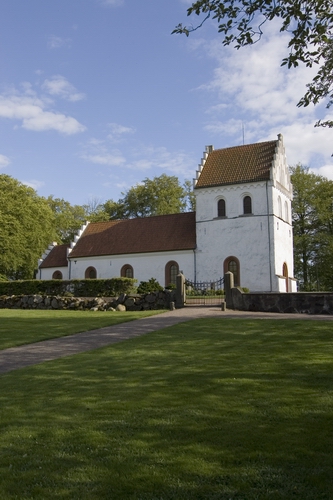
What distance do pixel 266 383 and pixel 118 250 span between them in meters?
32.7

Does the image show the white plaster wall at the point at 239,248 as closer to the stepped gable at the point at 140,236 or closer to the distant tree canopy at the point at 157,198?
the stepped gable at the point at 140,236

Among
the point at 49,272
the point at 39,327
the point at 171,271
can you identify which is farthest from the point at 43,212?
the point at 39,327

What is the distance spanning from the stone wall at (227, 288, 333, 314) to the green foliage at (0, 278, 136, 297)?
9.37 metres

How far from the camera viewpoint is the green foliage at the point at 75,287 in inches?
1126

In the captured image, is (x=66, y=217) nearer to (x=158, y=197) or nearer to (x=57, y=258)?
(x=158, y=197)

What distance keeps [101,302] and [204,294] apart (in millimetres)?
7175

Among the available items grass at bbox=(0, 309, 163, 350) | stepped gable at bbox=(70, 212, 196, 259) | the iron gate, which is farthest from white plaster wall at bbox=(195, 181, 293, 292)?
grass at bbox=(0, 309, 163, 350)

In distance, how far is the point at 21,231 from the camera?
150 feet

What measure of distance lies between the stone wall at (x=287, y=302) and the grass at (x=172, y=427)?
10.1 m

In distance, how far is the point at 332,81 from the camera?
977 centimetres

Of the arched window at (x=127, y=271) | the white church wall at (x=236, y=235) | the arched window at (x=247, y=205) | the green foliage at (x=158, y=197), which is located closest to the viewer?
the white church wall at (x=236, y=235)

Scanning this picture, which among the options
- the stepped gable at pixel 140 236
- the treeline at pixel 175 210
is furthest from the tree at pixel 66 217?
the stepped gable at pixel 140 236

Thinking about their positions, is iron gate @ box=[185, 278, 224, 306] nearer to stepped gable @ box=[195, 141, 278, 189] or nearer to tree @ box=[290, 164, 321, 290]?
stepped gable @ box=[195, 141, 278, 189]

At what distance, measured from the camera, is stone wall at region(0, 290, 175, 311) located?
77.8 ft
